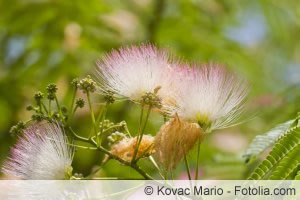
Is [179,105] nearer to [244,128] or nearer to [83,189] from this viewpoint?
[83,189]

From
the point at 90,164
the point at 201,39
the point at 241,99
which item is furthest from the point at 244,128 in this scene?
the point at 241,99

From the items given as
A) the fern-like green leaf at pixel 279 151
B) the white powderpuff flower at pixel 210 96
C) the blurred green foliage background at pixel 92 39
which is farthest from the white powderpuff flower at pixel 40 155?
the blurred green foliage background at pixel 92 39

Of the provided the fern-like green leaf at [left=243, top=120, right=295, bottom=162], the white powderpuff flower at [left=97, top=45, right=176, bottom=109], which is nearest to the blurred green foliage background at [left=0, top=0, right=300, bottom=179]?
the fern-like green leaf at [left=243, top=120, right=295, bottom=162]

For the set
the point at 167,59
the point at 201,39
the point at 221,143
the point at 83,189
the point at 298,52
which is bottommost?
the point at 83,189

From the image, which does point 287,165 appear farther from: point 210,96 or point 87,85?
point 87,85

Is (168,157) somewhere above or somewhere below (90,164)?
below

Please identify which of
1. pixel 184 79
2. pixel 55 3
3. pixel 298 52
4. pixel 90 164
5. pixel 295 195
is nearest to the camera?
pixel 295 195

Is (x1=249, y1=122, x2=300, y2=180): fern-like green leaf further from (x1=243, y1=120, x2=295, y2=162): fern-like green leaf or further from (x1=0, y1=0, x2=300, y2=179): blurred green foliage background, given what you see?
(x1=0, y1=0, x2=300, y2=179): blurred green foliage background

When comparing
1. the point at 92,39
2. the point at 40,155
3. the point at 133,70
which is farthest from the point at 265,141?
the point at 92,39
